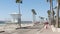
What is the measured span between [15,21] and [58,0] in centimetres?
4576

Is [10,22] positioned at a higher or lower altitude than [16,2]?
lower

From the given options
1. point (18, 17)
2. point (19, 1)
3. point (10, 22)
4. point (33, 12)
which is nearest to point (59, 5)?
point (19, 1)

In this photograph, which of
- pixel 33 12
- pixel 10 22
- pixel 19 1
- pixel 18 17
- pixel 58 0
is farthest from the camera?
pixel 33 12

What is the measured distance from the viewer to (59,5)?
31.1 meters

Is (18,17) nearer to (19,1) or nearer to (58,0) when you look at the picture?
(19,1)

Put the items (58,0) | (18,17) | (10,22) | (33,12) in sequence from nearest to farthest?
(58,0) < (18,17) < (10,22) < (33,12)

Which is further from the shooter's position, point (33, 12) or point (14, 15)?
point (33, 12)

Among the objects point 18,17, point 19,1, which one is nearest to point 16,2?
point 19,1

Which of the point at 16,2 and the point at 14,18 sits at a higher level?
the point at 16,2

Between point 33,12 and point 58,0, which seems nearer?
point 58,0

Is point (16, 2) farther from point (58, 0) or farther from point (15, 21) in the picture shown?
point (58, 0)

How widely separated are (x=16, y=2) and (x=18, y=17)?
29.0ft

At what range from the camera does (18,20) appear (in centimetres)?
7138

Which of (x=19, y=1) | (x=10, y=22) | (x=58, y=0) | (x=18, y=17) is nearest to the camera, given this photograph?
(x=58, y=0)
